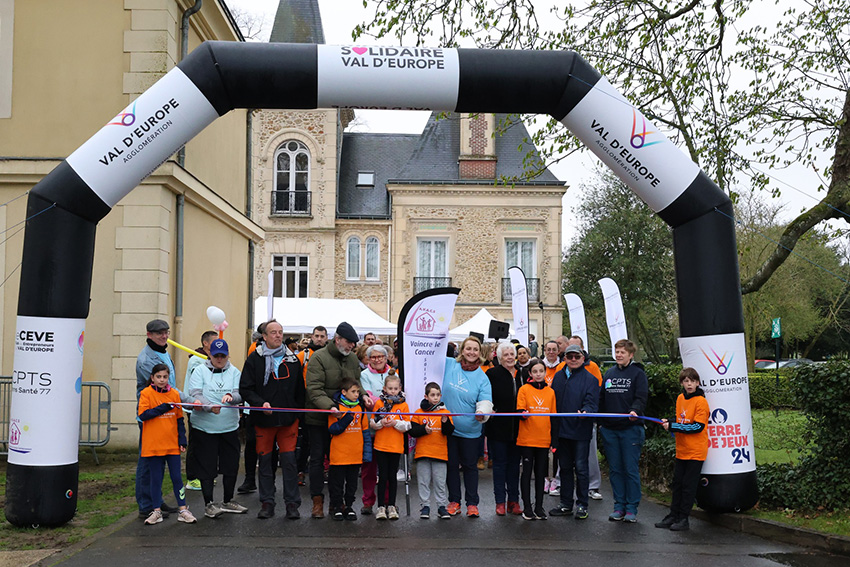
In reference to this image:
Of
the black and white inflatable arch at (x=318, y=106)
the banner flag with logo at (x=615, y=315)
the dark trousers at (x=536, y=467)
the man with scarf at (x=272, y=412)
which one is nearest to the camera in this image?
the black and white inflatable arch at (x=318, y=106)

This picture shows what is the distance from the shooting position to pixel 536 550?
739 cm

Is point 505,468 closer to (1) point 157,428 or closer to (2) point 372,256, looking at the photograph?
(1) point 157,428

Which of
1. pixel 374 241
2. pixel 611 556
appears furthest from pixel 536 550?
pixel 374 241

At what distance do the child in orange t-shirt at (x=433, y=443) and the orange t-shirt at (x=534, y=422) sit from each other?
78cm

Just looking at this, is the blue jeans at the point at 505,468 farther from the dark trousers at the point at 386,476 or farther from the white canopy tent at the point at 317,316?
the white canopy tent at the point at 317,316

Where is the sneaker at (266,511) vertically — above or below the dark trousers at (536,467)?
below

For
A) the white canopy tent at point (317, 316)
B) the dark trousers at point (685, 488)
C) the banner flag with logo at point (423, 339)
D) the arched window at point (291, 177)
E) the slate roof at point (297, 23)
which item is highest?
the slate roof at point (297, 23)

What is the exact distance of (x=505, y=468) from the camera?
9.11 meters

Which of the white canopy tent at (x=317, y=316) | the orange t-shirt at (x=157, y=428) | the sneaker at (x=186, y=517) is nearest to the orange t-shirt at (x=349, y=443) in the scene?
the sneaker at (x=186, y=517)

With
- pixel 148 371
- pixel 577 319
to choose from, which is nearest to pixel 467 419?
pixel 148 371

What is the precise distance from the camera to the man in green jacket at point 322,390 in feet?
28.7

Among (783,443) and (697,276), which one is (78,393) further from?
(783,443)

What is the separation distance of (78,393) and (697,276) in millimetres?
6343

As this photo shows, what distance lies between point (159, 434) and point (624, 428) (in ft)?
15.6
